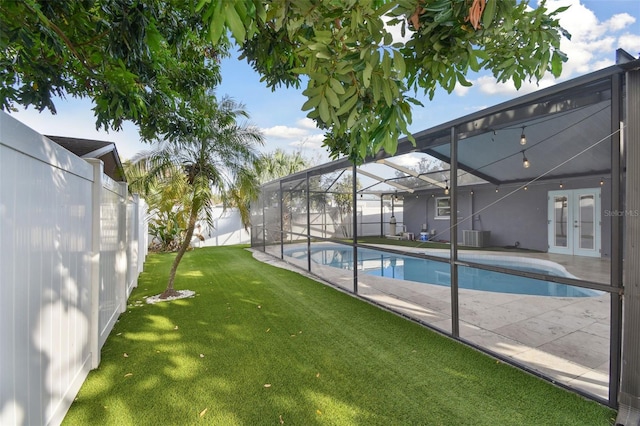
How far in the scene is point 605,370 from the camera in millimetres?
2807

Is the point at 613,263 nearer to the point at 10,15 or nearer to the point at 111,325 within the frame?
the point at 10,15

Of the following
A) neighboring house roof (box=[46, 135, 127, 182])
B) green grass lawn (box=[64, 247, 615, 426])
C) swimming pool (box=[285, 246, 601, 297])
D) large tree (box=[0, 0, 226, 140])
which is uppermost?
large tree (box=[0, 0, 226, 140])

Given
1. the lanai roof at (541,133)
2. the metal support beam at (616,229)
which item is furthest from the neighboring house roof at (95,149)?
the metal support beam at (616,229)

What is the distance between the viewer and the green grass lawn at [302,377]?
2.22 m

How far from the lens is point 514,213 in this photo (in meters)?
11.8

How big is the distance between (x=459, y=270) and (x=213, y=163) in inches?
280

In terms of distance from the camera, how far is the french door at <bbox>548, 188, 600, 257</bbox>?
30.3 ft

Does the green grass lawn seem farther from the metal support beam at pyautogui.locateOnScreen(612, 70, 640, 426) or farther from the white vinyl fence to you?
the white vinyl fence

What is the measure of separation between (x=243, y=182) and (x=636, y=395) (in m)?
5.63

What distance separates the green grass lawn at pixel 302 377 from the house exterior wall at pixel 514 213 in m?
7.01

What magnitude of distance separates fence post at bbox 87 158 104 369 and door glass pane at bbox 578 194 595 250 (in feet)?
39.8

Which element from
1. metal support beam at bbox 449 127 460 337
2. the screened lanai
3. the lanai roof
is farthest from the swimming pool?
metal support beam at bbox 449 127 460 337

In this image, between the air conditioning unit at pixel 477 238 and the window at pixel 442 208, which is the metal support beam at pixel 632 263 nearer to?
the air conditioning unit at pixel 477 238

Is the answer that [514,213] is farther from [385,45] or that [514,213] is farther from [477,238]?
[385,45]
